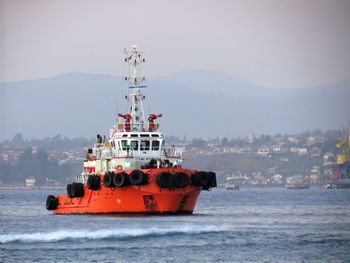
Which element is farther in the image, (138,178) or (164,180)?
(138,178)

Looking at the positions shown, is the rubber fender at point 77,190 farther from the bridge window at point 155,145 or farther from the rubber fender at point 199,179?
the rubber fender at point 199,179

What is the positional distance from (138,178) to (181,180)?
318cm

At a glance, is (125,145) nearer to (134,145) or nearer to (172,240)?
(134,145)

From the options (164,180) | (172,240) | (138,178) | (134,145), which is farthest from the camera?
(134,145)

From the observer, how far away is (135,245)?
71.1 meters

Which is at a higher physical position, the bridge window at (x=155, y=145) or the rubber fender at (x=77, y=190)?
the bridge window at (x=155, y=145)

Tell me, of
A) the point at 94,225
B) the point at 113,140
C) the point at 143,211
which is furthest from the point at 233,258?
the point at 113,140

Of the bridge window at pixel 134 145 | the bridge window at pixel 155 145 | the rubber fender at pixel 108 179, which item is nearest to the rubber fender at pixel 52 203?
the bridge window at pixel 134 145

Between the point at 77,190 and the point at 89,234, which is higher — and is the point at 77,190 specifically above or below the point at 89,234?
above

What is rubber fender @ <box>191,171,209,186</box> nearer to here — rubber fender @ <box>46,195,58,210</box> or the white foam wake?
the white foam wake

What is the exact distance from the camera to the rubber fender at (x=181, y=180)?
8825 cm

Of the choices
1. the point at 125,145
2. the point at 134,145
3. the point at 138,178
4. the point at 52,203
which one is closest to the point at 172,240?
the point at 138,178

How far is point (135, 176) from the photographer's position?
88.0 m

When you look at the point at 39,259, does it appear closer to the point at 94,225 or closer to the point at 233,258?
the point at 233,258
